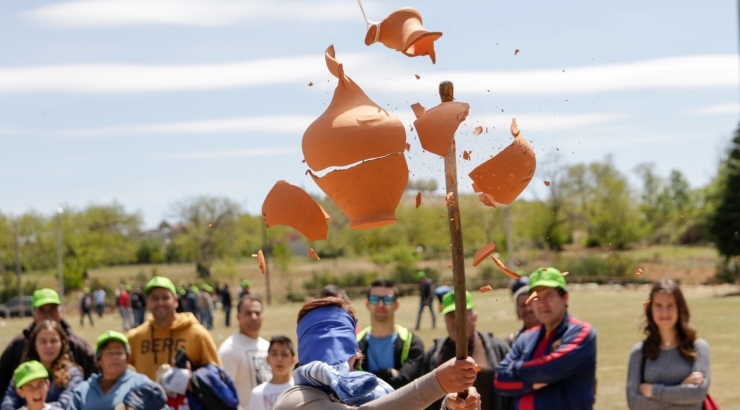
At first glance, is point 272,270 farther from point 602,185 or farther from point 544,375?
point 544,375

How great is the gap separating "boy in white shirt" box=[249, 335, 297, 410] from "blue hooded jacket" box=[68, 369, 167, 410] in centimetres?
66

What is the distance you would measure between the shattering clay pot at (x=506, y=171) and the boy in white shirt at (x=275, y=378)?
377 cm

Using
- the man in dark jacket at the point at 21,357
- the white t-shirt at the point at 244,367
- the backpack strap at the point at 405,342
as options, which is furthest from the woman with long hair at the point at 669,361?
the man in dark jacket at the point at 21,357

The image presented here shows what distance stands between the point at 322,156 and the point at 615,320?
28196mm

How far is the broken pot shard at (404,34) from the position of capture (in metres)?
3.26

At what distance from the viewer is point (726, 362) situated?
17594 mm

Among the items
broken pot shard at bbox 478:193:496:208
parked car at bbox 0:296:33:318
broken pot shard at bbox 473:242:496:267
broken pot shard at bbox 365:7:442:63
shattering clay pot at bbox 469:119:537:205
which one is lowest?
parked car at bbox 0:296:33:318

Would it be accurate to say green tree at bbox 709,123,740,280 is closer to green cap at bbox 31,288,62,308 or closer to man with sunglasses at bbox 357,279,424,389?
man with sunglasses at bbox 357,279,424,389

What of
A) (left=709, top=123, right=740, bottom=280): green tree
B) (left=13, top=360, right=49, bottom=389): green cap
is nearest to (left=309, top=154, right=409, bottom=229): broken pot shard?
(left=13, top=360, right=49, bottom=389): green cap

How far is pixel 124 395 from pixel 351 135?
405 cm

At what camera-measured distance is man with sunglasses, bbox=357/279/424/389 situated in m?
6.91

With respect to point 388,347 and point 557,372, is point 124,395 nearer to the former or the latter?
point 388,347

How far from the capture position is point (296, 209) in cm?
348

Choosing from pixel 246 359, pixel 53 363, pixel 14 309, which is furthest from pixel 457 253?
pixel 14 309
